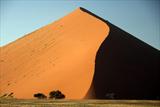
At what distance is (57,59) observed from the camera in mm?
59500

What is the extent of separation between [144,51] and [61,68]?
1734 centimetres

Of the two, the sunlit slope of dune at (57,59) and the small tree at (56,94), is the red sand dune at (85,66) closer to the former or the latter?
the sunlit slope of dune at (57,59)

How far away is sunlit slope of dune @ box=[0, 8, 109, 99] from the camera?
2007 inches

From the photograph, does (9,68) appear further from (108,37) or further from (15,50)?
(108,37)

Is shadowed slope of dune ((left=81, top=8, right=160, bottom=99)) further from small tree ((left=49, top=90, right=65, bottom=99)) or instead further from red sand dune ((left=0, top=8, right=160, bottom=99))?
small tree ((left=49, top=90, right=65, bottom=99))

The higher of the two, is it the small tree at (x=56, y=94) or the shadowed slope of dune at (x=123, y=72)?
the shadowed slope of dune at (x=123, y=72)

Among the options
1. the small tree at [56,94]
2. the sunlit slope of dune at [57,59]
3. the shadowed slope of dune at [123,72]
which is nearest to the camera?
the small tree at [56,94]

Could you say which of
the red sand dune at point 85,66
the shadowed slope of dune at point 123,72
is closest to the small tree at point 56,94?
the red sand dune at point 85,66

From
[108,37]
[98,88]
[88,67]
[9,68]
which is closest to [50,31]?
[9,68]

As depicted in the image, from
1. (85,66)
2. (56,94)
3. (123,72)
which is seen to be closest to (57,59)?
(85,66)

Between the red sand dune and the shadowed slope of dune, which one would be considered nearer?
the shadowed slope of dune

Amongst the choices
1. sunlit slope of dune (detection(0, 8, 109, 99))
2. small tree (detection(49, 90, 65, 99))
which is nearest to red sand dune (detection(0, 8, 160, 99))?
sunlit slope of dune (detection(0, 8, 109, 99))

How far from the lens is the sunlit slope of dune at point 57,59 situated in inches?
2007

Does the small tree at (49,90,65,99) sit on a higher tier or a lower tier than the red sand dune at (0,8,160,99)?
lower
